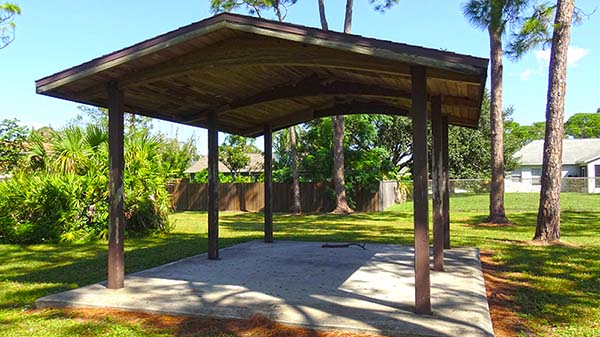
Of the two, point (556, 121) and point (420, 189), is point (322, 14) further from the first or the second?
point (420, 189)

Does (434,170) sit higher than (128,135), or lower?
lower

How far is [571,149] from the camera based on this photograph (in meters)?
37.8

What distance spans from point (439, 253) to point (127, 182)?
779 centimetres

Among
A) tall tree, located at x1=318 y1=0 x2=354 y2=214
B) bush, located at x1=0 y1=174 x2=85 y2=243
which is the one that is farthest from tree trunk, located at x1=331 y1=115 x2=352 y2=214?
bush, located at x1=0 y1=174 x2=85 y2=243

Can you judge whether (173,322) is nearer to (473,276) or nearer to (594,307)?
(473,276)

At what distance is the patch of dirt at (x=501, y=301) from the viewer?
3.85 metres

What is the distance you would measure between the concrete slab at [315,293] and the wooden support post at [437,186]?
24 centimetres

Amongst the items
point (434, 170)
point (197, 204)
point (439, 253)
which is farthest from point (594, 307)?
point (197, 204)

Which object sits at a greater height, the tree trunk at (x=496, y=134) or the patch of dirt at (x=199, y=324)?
the tree trunk at (x=496, y=134)

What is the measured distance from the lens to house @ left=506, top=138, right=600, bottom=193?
3364 cm

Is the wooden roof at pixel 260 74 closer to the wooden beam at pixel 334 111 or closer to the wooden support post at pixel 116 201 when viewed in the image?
the wooden beam at pixel 334 111

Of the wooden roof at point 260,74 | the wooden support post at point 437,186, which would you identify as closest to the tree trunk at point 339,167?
the wooden roof at point 260,74

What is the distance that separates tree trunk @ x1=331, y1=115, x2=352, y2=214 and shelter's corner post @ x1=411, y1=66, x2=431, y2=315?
1397 centimetres

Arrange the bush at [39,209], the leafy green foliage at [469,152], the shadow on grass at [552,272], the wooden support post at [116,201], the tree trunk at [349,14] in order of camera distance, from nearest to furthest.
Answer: the shadow on grass at [552,272]
the wooden support post at [116,201]
the bush at [39,209]
the tree trunk at [349,14]
the leafy green foliage at [469,152]
